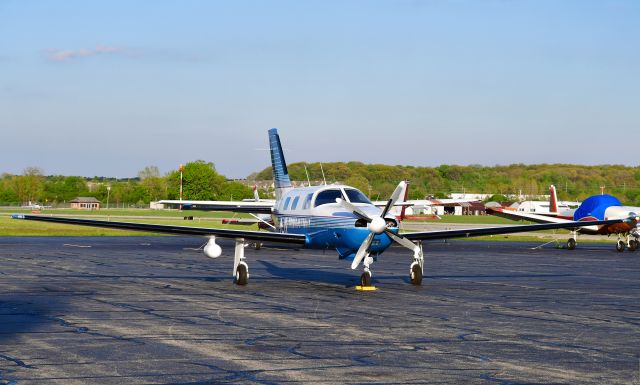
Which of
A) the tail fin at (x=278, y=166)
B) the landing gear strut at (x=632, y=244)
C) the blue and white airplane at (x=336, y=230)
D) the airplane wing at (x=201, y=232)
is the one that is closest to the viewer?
the blue and white airplane at (x=336, y=230)

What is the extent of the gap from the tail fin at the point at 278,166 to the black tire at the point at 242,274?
7.89 metres

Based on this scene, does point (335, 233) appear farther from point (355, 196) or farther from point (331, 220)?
point (355, 196)

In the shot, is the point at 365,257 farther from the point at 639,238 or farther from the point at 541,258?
the point at 639,238

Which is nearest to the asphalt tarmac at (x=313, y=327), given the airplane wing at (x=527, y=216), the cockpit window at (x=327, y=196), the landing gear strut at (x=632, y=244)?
the cockpit window at (x=327, y=196)

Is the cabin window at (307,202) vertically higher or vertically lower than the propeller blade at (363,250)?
higher

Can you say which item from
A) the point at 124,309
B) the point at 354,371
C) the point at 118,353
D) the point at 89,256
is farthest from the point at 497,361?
the point at 89,256

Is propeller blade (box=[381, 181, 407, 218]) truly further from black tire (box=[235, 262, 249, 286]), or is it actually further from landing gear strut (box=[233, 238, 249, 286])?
black tire (box=[235, 262, 249, 286])

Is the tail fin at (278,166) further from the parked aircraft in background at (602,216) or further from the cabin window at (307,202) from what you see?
the parked aircraft in background at (602,216)

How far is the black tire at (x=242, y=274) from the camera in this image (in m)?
23.7

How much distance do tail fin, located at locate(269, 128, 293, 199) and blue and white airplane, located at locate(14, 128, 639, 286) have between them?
5.38m

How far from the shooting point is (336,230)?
23078mm

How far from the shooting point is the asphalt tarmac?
11.0m

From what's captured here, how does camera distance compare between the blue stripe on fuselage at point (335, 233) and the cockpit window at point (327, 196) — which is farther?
the cockpit window at point (327, 196)

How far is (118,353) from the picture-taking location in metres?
12.4
